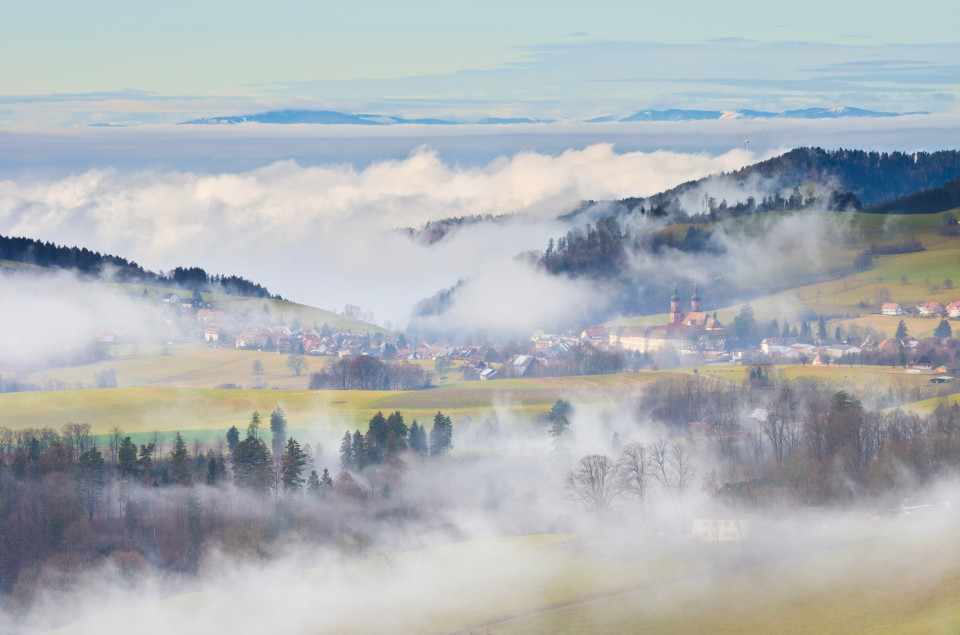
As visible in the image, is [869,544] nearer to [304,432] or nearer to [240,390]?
[304,432]

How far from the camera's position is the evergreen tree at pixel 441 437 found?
130500mm

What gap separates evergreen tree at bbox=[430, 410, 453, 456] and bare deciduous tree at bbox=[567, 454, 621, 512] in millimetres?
22392

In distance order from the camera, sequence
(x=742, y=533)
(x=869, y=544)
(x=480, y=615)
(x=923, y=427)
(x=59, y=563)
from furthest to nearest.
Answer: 1. (x=923, y=427)
2. (x=59, y=563)
3. (x=742, y=533)
4. (x=869, y=544)
5. (x=480, y=615)

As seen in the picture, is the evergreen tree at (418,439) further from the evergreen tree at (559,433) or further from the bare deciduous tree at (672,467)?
the bare deciduous tree at (672,467)

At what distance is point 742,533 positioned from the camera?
92375 millimetres

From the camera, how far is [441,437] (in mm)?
132375

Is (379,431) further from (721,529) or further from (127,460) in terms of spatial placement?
(721,529)

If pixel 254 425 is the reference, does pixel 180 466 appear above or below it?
above

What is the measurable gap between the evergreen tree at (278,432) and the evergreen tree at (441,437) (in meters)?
18.3

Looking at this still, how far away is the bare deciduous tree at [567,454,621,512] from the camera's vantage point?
343 ft

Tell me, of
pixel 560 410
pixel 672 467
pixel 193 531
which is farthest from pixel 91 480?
pixel 560 410

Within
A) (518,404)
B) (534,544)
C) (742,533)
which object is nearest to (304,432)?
(518,404)

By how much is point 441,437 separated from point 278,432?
21839 mm

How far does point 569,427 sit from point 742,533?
42216mm
